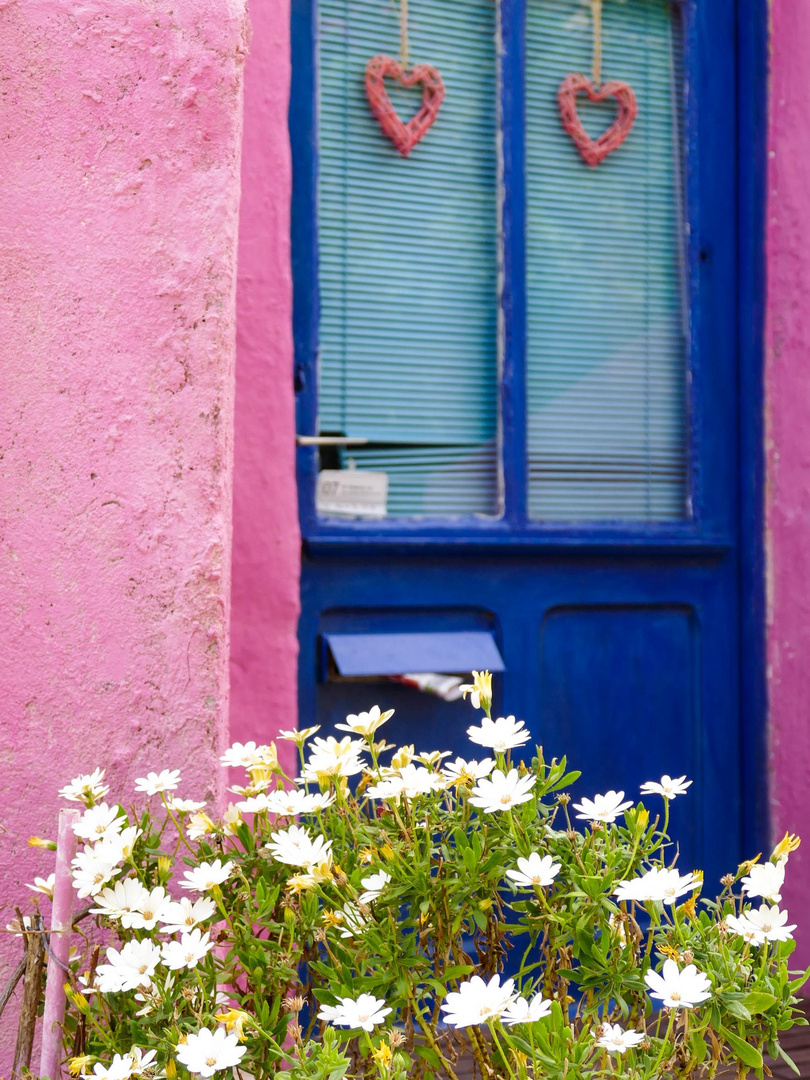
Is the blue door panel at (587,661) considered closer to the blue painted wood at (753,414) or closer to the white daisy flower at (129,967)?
the blue painted wood at (753,414)

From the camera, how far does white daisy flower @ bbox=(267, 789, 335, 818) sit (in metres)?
1.39

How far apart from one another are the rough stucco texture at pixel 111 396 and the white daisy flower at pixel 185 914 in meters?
0.45

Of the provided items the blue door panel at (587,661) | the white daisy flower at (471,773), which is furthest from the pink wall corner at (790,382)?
the white daisy flower at (471,773)

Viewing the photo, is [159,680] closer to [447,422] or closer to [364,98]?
[447,422]

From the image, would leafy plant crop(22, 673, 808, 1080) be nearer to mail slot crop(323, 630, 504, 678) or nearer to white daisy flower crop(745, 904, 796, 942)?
white daisy flower crop(745, 904, 796, 942)

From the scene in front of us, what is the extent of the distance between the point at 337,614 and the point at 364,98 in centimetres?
131

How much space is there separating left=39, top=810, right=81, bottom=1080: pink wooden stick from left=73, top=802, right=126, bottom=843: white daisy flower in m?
0.03

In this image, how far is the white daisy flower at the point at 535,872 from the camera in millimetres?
1238

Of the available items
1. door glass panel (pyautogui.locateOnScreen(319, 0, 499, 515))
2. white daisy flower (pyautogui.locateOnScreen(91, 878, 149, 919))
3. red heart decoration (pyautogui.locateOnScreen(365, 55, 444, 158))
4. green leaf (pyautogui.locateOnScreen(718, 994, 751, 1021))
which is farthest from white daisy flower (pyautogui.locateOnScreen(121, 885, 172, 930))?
red heart decoration (pyautogui.locateOnScreen(365, 55, 444, 158))

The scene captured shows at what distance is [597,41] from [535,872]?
2550 millimetres

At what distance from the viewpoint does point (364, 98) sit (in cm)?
272

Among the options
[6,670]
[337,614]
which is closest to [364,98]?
[337,614]

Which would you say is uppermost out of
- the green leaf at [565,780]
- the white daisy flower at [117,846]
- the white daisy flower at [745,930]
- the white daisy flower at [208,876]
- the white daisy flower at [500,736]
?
the white daisy flower at [500,736]

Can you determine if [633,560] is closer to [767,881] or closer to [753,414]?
[753,414]
